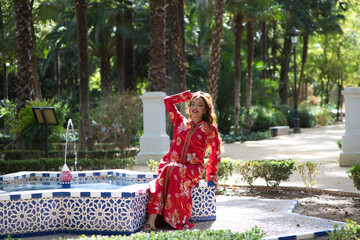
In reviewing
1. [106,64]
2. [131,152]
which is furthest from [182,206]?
[106,64]

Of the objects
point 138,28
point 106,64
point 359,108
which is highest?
point 138,28

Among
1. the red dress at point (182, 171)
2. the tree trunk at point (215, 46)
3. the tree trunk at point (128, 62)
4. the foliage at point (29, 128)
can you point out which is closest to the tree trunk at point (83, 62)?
the foliage at point (29, 128)

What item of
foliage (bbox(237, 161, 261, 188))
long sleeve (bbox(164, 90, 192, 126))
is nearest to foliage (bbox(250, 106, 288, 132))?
foliage (bbox(237, 161, 261, 188))

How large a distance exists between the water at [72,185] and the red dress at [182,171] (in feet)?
3.30

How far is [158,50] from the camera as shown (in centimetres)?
1401

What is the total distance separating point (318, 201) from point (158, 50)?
24.0 ft

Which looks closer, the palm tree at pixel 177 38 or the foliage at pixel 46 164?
the foliage at pixel 46 164

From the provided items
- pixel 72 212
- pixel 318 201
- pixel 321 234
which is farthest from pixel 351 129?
pixel 72 212

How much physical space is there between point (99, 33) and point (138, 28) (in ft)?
6.75

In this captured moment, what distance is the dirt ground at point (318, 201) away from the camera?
697 cm

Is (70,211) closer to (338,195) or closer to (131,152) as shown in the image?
(338,195)

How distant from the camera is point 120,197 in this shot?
19.0 ft

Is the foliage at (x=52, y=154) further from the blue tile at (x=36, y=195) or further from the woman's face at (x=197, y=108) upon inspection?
the blue tile at (x=36, y=195)

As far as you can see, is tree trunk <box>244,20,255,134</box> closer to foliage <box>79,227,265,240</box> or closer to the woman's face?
the woman's face
